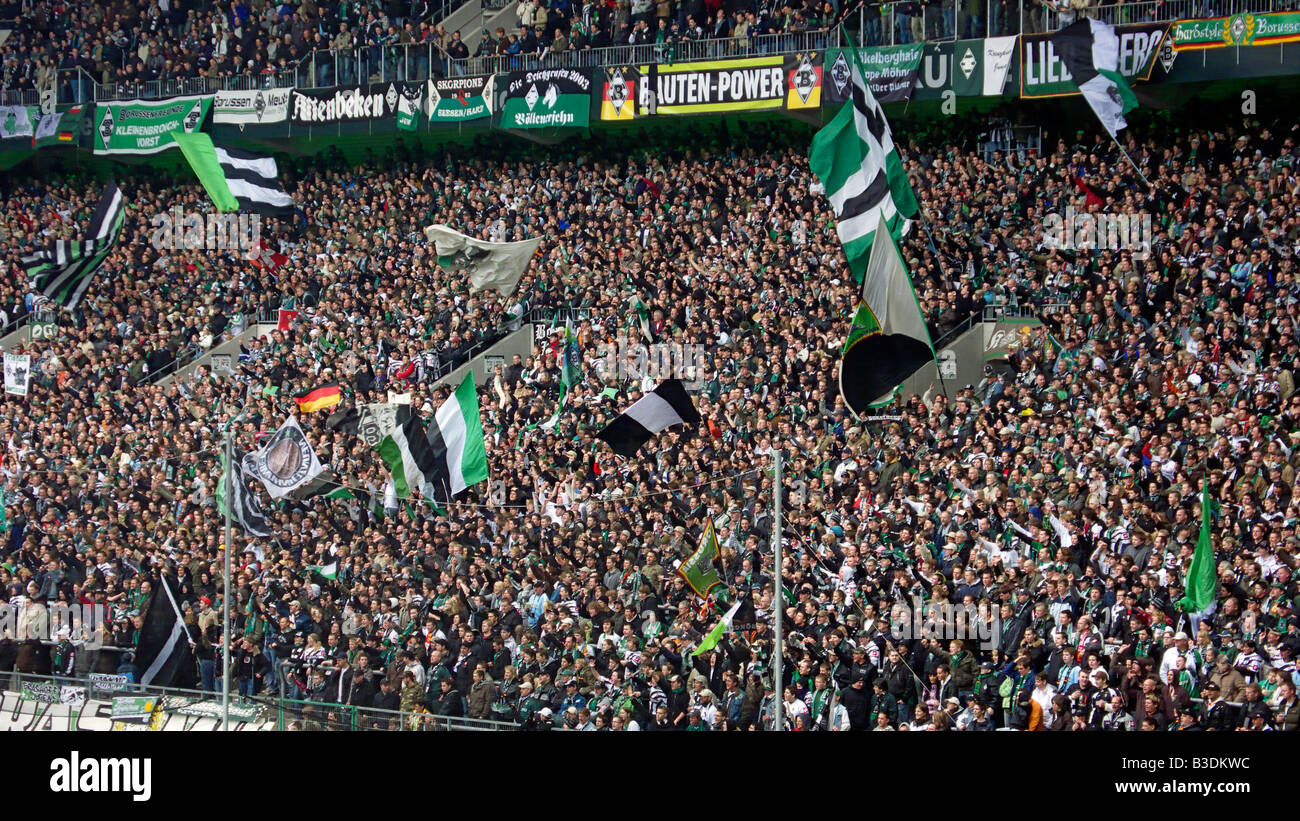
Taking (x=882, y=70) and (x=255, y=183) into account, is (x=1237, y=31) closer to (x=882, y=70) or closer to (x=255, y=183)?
(x=882, y=70)

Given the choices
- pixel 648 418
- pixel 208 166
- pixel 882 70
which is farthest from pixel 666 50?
pixel 648 418

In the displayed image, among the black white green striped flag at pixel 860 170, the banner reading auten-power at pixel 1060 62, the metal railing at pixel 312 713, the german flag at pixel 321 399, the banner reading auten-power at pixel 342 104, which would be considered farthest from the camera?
the banner reading auten-power at pixel 342 104

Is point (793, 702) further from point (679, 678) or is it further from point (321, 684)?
point (321, 684)

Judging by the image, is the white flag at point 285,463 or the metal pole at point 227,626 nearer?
the metal pole at point 227,626

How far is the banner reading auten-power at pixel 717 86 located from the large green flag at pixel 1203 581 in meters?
12.6

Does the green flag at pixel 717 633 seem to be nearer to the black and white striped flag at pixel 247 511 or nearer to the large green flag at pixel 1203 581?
the large green flag at pixel 1203 581

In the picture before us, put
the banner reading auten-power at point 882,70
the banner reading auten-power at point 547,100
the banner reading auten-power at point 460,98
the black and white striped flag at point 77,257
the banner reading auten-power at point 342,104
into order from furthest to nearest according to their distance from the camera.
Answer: the banner reading auten-power at point 342,104, the banner reading auten-power at point 460,98, the banner reading auten-power at point 547,100, the black and white striped flag at point 77,257, the banner reading auten-power at point 882,70

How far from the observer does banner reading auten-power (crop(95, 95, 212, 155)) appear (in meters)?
29.2

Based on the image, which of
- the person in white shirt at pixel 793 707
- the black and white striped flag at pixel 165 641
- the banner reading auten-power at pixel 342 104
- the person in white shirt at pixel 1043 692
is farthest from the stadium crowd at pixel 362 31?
the black and white striped flag at pixel 165 641

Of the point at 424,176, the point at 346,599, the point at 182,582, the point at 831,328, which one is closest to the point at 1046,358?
the point at 831,328

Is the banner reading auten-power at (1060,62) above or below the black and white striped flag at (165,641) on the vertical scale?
above

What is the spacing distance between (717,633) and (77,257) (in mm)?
16210

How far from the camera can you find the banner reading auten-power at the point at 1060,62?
864 inches

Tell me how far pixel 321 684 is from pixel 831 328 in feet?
24.3
